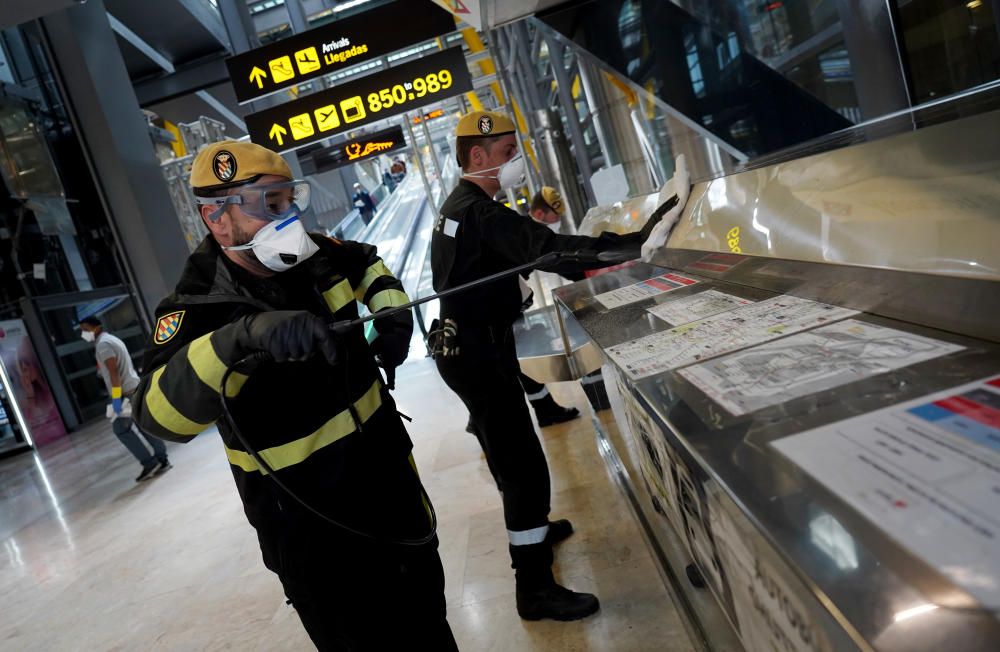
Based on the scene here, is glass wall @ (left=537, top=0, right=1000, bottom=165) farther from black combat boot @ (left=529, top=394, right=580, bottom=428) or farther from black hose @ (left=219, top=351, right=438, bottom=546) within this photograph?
black hose @ (left=219, top=351, right=438, bottom=546)

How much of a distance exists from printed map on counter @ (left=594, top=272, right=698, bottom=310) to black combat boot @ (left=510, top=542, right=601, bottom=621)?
106 cm

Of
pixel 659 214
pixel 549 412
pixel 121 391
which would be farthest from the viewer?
pixel 121 391

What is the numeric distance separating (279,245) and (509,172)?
48.2 inches

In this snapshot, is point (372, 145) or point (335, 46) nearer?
point (335, 46)

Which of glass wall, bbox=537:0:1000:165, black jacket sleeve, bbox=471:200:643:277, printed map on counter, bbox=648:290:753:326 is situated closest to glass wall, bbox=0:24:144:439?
glass wall, bbox=537:0:1000:165

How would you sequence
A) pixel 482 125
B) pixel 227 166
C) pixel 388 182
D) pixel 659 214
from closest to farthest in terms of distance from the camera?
pixel 227 166, pixel 659 214, pixel 482 125, pixel 388 182

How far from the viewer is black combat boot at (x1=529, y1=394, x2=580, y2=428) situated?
430 cm

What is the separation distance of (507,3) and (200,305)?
2880mm

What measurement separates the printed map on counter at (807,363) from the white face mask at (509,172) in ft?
5.76

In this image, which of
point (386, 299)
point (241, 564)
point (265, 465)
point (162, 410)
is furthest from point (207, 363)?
point (241, 564)

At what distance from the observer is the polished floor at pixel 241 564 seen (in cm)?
231

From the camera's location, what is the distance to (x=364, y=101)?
5379 mm

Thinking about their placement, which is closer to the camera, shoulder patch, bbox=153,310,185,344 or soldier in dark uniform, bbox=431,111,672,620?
shoulder patch, bbox=153,310,185,344

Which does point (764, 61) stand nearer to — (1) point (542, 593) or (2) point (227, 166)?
(1) point (542, 593)
